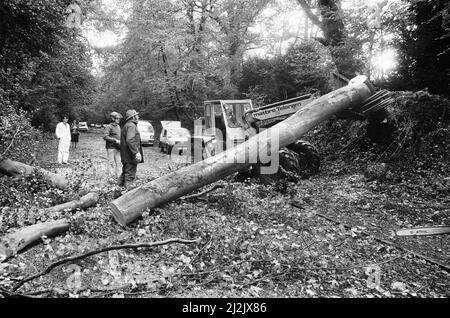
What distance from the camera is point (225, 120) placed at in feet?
37.0

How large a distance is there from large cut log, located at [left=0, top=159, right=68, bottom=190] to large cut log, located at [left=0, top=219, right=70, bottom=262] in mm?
2467

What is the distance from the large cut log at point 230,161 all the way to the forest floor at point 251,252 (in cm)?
25

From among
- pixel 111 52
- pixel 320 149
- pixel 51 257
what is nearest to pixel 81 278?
pixel 51 257

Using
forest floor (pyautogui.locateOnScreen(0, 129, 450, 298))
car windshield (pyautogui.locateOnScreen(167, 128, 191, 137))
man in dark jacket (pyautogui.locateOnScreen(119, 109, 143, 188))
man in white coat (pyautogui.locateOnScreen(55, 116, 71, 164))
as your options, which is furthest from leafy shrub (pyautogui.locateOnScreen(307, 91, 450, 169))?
car windshield (pyautogui.locateOnScreen(167, 128, 191, 137))

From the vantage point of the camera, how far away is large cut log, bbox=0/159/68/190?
23.6ft

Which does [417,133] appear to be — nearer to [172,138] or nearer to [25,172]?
[25,172]

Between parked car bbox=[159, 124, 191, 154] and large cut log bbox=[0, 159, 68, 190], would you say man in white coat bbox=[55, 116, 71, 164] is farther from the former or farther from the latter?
parked car bbox=[159, 124, 191, 154]

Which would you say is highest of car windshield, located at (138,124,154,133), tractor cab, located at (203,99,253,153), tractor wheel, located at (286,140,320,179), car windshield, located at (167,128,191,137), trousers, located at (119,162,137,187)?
car windshield, located at (138,124,154,133)

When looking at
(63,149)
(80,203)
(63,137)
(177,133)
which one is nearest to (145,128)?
(177,133)

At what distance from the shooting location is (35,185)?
22.1 feet

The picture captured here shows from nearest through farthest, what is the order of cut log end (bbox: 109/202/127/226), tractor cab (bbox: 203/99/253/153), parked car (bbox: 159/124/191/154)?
1. cut log end (bbox: 109/202/127/226)
2. tractor cab (bbox: 203/99/253/153)
3. parked car (bbox: 159/124/191/154)

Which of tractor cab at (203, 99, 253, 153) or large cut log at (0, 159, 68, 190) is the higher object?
tractor cab at (203, 99, 253, 153)

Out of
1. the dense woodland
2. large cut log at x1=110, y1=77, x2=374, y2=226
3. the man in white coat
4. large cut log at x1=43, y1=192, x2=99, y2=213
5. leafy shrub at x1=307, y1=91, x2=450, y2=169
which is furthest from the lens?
the man in white coat

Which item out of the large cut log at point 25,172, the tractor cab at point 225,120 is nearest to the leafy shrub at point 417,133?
the tractor cab at point 225,120
